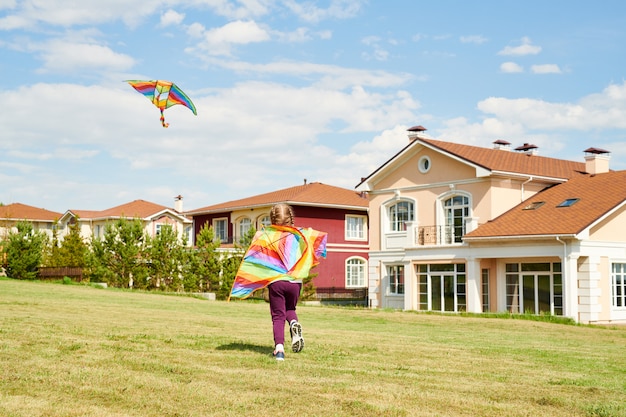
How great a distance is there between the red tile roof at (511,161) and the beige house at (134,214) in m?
33.3

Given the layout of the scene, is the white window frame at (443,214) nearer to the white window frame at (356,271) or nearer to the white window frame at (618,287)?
the white window frame at (618,287)

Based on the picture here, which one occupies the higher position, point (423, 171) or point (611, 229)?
point (423, 171)

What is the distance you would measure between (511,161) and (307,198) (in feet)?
53.4

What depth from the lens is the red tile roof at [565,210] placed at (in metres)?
27.4

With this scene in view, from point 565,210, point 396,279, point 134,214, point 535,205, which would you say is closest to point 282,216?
point 565,210

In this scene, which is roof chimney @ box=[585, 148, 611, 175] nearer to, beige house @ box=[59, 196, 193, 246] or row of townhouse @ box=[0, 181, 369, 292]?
row of townhouse @ box=[0, 181, 369, 292]

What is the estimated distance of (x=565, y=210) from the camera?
29.0 meters

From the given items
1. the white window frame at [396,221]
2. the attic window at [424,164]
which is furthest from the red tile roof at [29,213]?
the attic window at [424,164]

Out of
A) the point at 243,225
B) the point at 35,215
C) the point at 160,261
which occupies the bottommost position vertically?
the point at 160,261

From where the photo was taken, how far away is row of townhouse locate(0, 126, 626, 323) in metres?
27.7

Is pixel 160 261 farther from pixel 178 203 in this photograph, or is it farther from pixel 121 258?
pixel 178 203

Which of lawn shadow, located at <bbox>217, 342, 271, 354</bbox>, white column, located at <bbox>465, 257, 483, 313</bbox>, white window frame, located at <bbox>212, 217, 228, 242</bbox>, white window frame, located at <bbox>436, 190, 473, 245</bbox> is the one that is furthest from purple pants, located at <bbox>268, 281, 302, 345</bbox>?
white window frame, located at <bbox>212, 217, 228, 242</bbox>

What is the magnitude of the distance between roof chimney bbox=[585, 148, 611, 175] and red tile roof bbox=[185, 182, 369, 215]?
17179 mm

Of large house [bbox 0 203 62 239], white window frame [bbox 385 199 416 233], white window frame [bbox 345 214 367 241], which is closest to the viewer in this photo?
white window frame [bbox 385 199 416 233]
